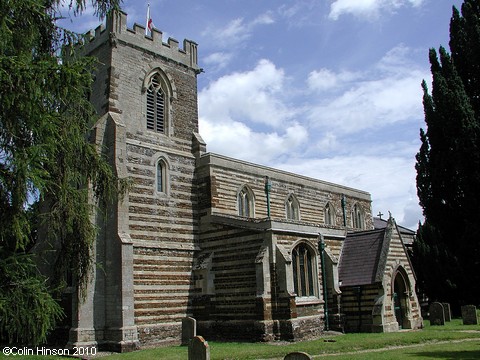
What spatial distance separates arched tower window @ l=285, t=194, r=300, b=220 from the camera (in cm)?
2964

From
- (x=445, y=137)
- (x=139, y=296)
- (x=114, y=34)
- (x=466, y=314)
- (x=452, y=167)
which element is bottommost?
(x=466, y=314)

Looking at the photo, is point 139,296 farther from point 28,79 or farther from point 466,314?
point 466,314

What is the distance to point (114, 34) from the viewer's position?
23.4 m

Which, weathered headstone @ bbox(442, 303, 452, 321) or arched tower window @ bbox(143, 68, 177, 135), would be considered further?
weathered headstone @ bbox(442, 303, 452, 321)

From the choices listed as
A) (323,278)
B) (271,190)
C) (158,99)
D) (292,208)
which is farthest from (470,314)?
(158,99)

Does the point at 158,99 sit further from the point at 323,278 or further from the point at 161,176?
the point at 323,278

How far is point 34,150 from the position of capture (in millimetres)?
9766

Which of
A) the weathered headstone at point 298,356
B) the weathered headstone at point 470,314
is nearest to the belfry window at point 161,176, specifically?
the weathered headstone at point 298,356

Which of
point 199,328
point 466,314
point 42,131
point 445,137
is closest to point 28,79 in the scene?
point 42,131

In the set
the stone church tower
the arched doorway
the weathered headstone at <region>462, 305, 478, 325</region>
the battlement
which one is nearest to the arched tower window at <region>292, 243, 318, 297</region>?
the arched doorway

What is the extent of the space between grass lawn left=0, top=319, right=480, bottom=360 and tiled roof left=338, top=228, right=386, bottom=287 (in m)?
3.32

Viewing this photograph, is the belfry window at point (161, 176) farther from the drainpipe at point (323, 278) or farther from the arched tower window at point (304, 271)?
the drainpipe at point (323, 278)

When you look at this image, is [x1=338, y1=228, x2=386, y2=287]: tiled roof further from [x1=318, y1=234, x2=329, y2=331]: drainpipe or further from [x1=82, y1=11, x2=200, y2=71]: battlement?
[x1=82, y1=11, x2=200, y2=71]: battlement

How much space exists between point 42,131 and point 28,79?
1117mm
